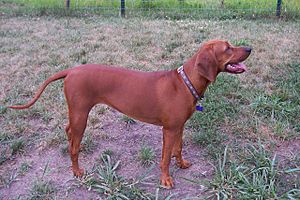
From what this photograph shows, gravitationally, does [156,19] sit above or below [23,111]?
above

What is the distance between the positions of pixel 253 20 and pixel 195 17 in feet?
4.23

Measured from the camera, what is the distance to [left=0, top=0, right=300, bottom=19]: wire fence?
813 cm

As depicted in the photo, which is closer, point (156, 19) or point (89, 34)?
point (89, 34)

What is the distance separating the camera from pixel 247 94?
4438 mm

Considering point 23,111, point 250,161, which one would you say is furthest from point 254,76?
point 23,111

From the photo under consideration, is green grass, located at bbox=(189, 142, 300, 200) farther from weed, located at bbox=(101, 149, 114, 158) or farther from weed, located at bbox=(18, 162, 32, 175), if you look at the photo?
weed, located at bbox=(18, 162, 32, 175)

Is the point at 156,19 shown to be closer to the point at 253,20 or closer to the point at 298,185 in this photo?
the point at 253,20

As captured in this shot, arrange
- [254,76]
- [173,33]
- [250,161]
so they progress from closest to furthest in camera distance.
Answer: [250,161]
[254,76]
[173,33]

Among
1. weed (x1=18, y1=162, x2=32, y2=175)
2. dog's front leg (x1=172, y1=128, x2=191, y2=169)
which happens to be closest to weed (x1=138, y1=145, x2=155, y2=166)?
dog's front leg (x1=172, y1=128, x2=191, y2=169)

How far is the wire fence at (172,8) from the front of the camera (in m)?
8.13

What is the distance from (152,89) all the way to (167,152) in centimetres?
53

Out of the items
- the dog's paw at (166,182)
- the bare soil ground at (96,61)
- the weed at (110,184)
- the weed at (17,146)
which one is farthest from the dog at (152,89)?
the weed at (17,146)

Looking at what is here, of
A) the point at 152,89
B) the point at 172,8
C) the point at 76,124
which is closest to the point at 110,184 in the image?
the point at 76,124

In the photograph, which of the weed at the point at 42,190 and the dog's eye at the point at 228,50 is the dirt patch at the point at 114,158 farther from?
the dog's eye at the point at 228,50
